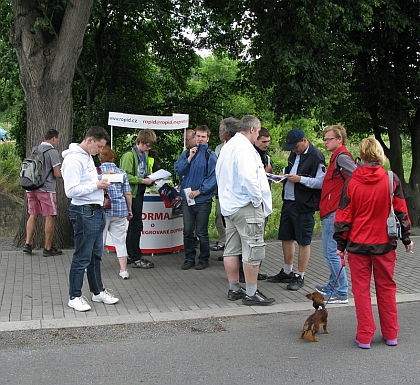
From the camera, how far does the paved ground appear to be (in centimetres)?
591

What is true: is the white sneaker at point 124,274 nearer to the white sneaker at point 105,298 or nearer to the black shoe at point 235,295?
the white sneaker at point 105,298

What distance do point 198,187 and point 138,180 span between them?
822mm

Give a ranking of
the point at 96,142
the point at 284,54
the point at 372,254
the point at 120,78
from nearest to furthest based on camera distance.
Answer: the point at 372,254, the point at 96,142, the point at 284,54, the point at 120,78

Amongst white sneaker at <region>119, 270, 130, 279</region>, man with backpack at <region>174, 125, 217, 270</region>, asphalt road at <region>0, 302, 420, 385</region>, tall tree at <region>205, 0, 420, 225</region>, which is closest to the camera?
asphalt road at <region>0, 302, 420, 385</region>

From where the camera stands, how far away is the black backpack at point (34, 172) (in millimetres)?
8383

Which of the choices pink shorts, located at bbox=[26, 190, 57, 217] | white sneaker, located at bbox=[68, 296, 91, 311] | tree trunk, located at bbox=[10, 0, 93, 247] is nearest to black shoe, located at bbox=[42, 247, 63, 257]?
tree trunk, located at bbox=[10, 0, 93, 247]

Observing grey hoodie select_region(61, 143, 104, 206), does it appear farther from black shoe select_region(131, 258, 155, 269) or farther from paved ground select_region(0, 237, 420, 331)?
black shoe select_region(131, 258, 155, 269)

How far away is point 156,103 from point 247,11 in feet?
13.2

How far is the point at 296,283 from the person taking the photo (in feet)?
23.4

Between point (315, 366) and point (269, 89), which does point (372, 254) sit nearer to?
point (315, 366)

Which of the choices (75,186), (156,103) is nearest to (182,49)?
(156,103)

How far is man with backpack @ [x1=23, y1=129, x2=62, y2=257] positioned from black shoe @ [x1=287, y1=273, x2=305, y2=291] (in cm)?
370

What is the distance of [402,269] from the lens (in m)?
8.32

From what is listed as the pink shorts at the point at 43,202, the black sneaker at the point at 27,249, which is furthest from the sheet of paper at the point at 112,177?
the black sneaker at the point at 27,249
